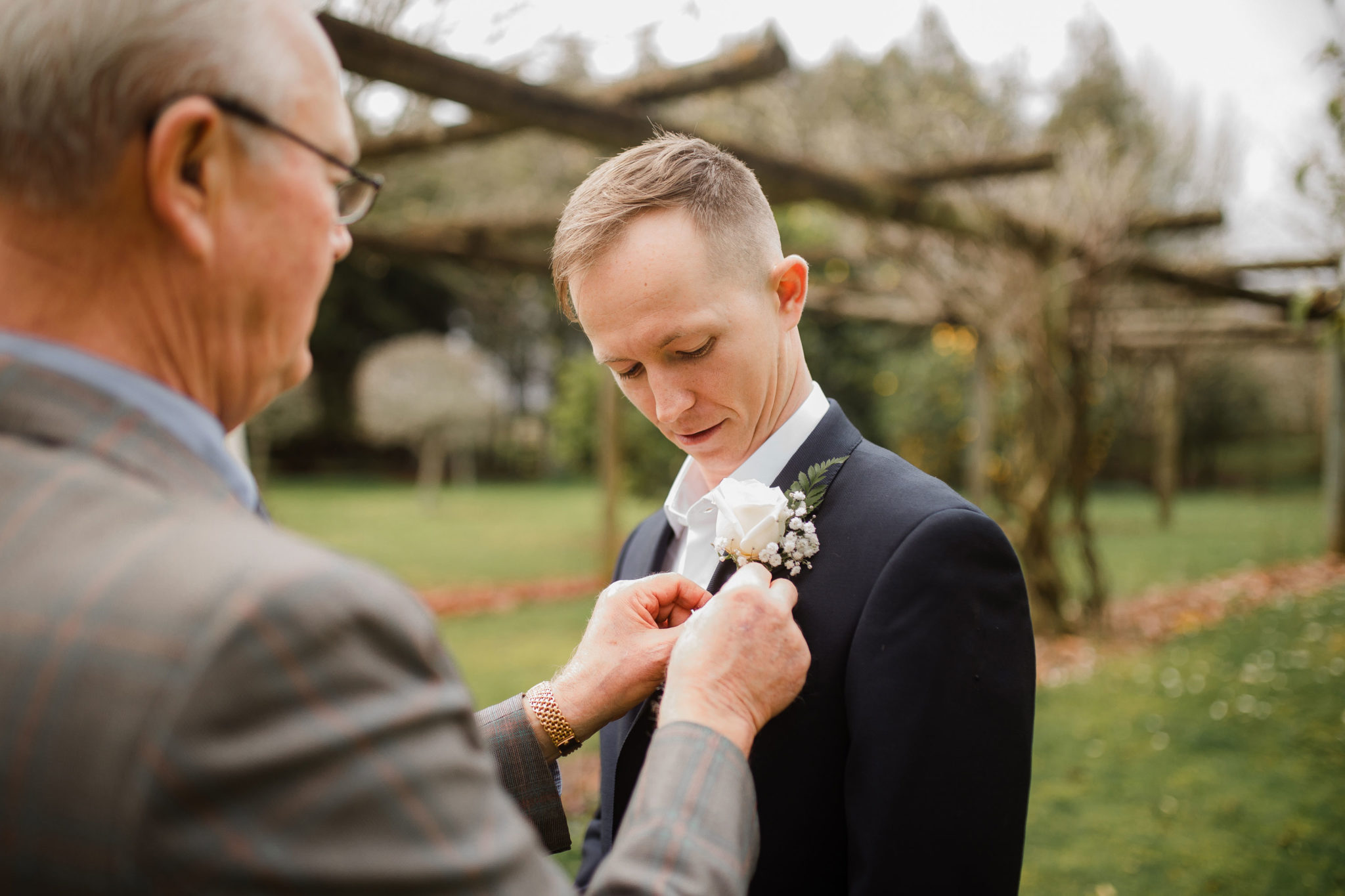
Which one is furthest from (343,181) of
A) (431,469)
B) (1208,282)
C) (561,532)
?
(431,469)

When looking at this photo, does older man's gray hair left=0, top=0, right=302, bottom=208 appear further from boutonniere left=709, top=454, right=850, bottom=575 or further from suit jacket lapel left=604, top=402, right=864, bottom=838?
suit jacket lapel left=604, top=402, right=864, bottom=838

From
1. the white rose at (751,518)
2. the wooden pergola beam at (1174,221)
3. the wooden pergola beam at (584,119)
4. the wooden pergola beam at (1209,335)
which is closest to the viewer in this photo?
the white rose at (751,518)

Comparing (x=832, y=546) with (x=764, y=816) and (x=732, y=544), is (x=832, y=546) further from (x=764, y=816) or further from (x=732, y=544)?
(x=764, y=816)

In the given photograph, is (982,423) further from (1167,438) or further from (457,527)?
(457,527)

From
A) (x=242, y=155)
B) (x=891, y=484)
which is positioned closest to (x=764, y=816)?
(x=891, y=484)

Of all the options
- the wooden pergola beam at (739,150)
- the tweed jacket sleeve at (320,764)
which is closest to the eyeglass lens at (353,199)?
the tweed jacket sleeve at (320,764)

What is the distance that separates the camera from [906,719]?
1.45 meters

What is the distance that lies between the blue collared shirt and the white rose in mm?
888

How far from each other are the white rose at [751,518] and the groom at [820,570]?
1.7 inches

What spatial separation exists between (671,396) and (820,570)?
0.48 m

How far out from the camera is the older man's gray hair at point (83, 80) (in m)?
0.90

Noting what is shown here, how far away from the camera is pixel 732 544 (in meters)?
1.69

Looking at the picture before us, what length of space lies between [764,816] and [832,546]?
0.51 meters

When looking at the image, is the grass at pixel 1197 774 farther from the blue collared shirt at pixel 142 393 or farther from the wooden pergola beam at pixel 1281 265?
the blue collared shirt at pixel 142 393
